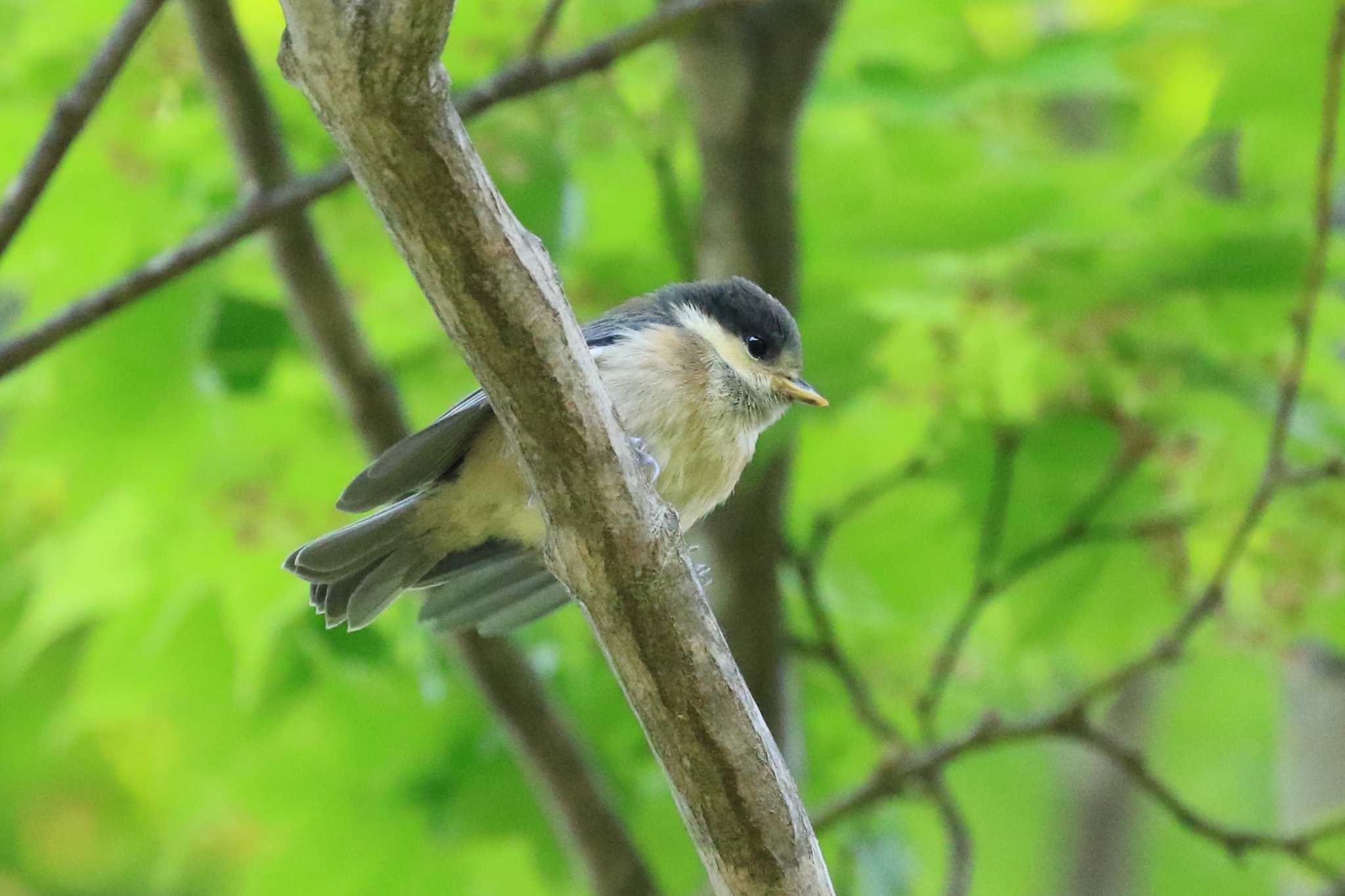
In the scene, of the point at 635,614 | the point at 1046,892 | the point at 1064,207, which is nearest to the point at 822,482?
the point at 1064,207

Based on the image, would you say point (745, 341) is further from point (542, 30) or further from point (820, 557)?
point (820, 557)

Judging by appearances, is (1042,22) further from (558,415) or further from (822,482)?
(558,415)

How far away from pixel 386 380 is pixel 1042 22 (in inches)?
88.1

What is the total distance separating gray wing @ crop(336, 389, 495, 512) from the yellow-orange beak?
427mm

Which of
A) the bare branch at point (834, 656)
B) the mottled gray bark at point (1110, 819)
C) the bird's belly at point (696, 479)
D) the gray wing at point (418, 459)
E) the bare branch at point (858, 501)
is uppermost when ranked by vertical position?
the gray wing at point (418, 459)

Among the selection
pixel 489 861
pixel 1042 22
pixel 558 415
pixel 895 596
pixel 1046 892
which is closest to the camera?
pixel 558 415

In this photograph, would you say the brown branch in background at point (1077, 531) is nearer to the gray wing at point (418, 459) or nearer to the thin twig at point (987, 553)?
the thin twig at point (987, 553)

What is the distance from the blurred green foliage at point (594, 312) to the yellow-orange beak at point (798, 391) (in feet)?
0.11

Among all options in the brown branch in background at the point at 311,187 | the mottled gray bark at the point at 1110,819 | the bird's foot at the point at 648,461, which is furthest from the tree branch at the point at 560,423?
the mottled gray bark at the point at 1110,819

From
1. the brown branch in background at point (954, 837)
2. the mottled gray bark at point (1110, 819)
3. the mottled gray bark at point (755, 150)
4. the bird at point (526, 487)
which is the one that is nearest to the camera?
the bird at point (526, 487)

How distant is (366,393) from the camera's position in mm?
1841

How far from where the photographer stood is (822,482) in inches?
92.2

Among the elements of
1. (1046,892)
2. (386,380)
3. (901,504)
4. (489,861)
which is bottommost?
(1046,892)

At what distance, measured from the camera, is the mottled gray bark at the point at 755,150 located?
75.9 inches
